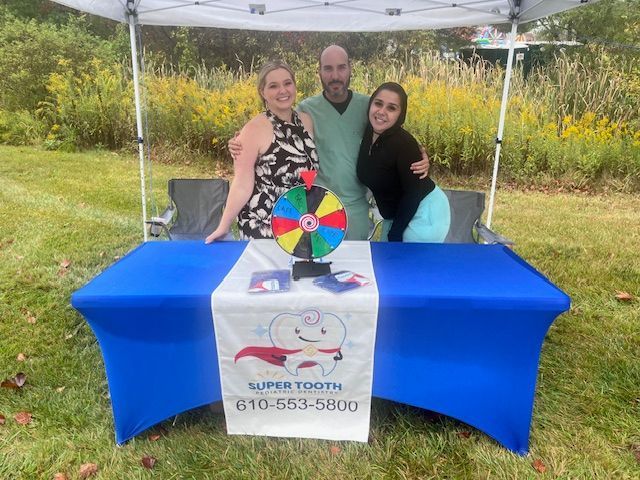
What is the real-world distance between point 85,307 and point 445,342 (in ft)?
4.34

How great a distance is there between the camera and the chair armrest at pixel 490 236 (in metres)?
2.95

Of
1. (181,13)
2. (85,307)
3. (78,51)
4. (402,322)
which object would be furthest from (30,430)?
(78,51)

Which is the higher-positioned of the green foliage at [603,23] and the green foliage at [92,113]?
the green foliage at [603,23]

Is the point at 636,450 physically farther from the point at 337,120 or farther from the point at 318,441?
the point at 337,120

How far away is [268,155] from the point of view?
2547 mm

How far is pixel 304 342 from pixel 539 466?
3.46 ft

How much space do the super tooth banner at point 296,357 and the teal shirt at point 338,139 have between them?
0.82 metres

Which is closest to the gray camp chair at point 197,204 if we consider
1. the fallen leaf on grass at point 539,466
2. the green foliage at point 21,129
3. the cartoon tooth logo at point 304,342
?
the cartoon tooth logo at point 304,342

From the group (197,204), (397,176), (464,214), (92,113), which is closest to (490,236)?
(464,214)

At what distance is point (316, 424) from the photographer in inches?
82.0

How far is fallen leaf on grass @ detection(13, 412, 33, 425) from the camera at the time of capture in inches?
90.8

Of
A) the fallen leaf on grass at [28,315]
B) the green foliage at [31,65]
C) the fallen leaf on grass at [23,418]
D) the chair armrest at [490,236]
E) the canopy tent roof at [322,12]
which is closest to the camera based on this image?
the fallen leaf on grass at [23,418]

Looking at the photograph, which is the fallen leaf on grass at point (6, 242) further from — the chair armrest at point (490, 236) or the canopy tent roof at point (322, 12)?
the chair armrest at point (490, 236)

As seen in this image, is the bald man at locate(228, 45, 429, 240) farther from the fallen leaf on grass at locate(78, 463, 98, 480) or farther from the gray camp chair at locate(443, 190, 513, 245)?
the fallen leaf on grass at locate(78, 463, 98, 480)
